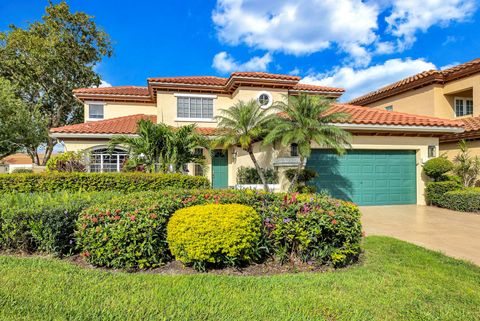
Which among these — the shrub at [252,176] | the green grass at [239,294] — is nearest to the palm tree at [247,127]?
the shrub at [252,176]

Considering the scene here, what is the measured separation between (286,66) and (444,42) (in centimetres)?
1077

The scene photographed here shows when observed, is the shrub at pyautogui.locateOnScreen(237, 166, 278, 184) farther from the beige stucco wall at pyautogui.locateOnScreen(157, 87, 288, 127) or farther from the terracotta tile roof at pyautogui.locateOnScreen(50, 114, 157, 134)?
the terracotta tile roof at pyautogui.locateOnScreen(50, 114, 157, 134)

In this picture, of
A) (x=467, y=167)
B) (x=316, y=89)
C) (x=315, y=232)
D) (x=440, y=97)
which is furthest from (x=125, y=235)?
(x=440, y=97)

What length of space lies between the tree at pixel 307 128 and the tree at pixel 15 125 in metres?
20.4

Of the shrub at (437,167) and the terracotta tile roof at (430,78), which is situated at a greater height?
the terracotta tile roof at (430,78)

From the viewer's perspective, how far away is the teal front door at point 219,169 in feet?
55.8

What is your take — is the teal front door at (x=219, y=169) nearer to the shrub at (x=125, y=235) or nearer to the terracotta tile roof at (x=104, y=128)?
the terracotta tile roof at (x=104, y=128)

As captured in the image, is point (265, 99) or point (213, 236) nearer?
point (213, 236)

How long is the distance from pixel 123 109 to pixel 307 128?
→ 15.1 m

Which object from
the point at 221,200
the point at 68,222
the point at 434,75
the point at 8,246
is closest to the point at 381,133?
the point at 434,75

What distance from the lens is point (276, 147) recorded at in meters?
12.9

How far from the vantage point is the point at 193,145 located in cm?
1082

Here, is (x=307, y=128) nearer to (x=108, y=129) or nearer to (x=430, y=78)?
(x=108, y=129)

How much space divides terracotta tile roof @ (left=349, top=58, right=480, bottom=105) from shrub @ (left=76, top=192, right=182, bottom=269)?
19.2 m
